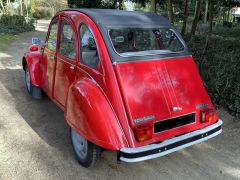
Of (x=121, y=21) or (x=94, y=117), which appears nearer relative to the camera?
(x=94, y=117)

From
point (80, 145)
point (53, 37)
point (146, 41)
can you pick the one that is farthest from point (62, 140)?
point (146, 41)

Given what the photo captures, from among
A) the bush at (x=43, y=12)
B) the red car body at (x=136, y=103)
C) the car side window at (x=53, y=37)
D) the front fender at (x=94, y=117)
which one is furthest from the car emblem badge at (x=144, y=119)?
the bush at (x=43, y=12)

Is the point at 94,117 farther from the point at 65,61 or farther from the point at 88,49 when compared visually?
the point at 65,61

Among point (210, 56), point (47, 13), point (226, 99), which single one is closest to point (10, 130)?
point (226, 99)

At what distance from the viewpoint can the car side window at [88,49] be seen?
359 cm

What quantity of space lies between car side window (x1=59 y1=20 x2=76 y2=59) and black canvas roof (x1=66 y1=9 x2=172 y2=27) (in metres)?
0.40

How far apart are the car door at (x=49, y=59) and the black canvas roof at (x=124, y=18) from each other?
96 cm

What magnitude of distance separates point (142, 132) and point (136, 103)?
1.11 ft

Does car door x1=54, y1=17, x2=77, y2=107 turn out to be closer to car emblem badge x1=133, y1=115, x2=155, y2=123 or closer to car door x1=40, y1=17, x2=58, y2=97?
car door x1=40, y1=17, x2=58, y2=97

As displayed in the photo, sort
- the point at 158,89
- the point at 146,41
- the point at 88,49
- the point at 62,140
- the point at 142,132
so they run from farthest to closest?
the point at 62,140 < the point at 146,41 < the point at 88,49 < the point at 158,89 < the point at 142,132

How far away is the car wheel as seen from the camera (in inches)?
133

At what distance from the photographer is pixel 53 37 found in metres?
4.74

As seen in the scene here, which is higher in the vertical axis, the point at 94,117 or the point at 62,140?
the point at 94,117

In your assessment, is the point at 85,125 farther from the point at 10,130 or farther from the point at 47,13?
the point at 47,13
